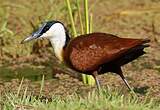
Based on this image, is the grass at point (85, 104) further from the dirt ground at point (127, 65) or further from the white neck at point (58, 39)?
the dirt ground at point (127, 65)

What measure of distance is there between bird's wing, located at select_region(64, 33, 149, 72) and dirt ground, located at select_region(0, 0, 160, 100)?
58 centimetres

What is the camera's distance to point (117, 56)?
539cm

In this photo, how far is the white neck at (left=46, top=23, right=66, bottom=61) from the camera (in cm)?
562

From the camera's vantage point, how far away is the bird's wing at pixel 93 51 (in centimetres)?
541

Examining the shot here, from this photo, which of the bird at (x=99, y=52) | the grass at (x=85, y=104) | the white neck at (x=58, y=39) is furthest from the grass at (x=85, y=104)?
the white neck at (x=58, y=39)

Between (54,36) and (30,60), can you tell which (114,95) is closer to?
(54,36)

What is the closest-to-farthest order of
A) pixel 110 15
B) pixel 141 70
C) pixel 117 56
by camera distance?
pixel 117 56 < pixel 141 70 < pixel 110 15

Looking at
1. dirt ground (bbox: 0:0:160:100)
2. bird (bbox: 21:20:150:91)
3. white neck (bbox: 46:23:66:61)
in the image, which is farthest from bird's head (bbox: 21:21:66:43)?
dirt ground (bbox: 0:0:160:100)

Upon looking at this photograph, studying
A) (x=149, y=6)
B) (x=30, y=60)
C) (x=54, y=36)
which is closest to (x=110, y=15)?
(x=149, y=6)

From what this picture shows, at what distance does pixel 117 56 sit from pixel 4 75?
187 centimetres

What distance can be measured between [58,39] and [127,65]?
160cm

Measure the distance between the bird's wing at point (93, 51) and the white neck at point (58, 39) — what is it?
0.13 meters

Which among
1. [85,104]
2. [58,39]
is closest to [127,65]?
[58,39]

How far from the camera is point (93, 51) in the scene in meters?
5.46
